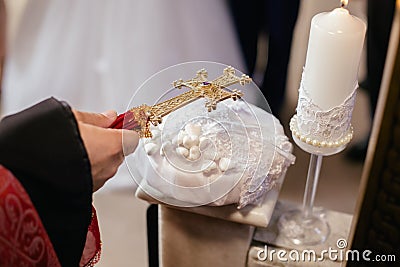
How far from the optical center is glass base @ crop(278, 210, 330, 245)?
0.84 metres

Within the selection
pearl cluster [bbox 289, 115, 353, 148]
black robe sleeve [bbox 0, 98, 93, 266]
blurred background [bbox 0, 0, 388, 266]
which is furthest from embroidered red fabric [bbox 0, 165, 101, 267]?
blurred background [bbox 0, 0, 388, 266]

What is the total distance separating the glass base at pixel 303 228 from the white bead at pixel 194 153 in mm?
206

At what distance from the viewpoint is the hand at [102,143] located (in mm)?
667

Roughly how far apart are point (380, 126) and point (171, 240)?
40cm

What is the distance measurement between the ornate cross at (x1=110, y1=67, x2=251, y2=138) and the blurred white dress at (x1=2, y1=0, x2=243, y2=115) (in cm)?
71

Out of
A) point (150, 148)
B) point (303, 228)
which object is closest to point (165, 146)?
point (150, 148)

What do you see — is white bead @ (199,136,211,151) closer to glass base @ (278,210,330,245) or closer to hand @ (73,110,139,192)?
hand @ (73,110,139,192)

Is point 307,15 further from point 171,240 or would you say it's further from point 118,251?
point 171,240

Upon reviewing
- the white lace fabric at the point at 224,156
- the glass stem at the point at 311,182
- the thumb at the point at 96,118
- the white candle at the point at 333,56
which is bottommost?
the glass stem at the point at 311,182

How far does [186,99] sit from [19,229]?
25cm

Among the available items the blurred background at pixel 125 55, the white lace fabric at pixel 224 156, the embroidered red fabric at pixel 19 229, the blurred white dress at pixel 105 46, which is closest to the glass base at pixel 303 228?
the white lace fabric at pixel 224 156

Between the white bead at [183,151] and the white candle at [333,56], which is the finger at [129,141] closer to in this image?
the white bead at [183,151]

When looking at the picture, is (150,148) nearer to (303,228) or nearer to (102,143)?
(102,143)

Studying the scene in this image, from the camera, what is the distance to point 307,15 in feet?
6.97
